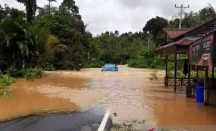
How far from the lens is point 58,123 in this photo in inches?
328

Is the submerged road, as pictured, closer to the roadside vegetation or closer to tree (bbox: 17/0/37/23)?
the roadside vegetation

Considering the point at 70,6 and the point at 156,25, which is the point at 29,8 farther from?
the point at 156,25

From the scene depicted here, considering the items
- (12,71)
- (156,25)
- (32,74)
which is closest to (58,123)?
(32,74)

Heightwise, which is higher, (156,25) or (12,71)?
(156,25)

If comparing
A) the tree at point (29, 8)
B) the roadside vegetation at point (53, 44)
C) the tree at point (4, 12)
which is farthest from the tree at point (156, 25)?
the tree at point (29, 8)

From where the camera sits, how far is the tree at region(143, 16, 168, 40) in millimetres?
79312

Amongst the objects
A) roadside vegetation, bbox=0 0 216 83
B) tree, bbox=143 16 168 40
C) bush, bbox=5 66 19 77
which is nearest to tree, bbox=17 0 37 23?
roadside vegetation, bbox=0 0 216 83

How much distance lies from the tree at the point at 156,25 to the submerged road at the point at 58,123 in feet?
234

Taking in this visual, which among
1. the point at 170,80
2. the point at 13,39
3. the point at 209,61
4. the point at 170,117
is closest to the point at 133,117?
the point at 170,117

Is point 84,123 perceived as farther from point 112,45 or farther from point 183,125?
point 112,45

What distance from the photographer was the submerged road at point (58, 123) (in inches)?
301

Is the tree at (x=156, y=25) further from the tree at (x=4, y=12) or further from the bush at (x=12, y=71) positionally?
the bush at (x=12, y=71)

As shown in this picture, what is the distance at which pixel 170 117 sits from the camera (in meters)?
9.69

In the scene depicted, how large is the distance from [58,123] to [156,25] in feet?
247
